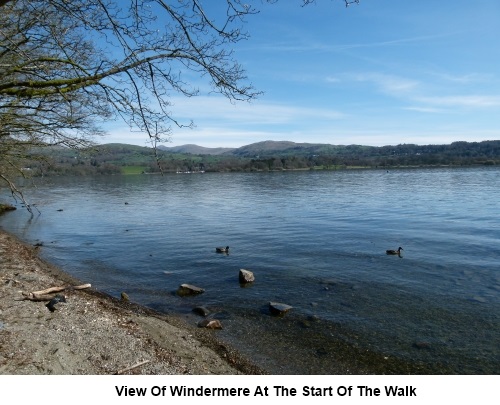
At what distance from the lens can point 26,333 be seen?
8.09 m

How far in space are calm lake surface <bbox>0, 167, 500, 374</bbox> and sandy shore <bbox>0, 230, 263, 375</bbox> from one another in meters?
1.15

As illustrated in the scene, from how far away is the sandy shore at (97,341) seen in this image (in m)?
7.26

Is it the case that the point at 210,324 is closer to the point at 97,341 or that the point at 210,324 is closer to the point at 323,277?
the point at 97,341

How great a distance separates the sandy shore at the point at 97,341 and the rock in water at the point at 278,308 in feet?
7.86

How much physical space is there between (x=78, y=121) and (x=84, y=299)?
6.27 m

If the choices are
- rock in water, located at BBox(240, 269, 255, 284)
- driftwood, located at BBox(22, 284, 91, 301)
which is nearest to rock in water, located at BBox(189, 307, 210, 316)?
rock in water, located at BBox(240, 269, 255, 284)

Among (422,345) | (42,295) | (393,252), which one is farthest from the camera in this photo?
(393,252)

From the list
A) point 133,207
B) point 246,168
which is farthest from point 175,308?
point 246,168

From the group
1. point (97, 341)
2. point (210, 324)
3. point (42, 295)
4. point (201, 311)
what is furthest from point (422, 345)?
point (42, 295)

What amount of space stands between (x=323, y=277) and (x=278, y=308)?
4454 mm

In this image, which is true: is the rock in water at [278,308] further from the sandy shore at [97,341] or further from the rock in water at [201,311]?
the sandy shore at [97,341]

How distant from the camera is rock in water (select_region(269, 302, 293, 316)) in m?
12.6

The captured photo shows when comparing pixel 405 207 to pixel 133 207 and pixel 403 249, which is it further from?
pixel 133 207

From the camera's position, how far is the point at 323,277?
16547mm
